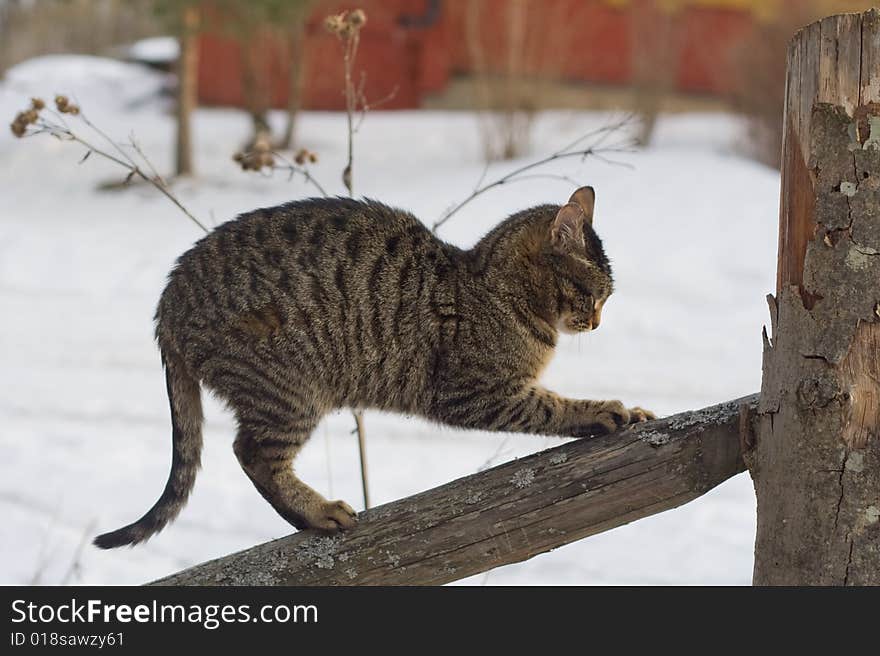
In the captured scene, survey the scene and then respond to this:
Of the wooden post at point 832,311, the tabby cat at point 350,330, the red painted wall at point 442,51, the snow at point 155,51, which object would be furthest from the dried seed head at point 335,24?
the snow at point 155,51

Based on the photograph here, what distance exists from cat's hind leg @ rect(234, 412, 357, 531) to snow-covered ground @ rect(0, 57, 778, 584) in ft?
0.61

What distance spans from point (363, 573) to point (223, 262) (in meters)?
0.86

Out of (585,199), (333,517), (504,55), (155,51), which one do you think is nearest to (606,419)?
(585,199)

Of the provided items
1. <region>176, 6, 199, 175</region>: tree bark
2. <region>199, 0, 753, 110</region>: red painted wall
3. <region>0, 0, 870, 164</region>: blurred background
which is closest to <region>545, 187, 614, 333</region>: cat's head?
<region>0, 0, 870, 164</region>: blurred background

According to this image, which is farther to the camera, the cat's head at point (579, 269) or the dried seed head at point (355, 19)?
the dried seed head at point (355, 19)

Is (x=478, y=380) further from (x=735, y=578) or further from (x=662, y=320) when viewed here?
(x=662, y=320)

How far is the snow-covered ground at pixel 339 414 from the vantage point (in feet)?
15.1

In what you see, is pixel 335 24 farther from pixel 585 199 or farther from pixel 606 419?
pixel 606 419

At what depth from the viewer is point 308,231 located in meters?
2.67

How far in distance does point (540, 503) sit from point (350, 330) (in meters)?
0.67

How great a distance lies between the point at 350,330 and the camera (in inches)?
104

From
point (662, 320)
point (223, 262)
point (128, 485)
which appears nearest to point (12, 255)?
point (128, 485)

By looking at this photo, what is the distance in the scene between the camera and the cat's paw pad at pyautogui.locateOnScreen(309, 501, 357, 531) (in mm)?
2531

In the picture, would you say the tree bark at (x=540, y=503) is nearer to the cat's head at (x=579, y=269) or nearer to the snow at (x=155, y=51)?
the cat's head at (x=579, y=269)
